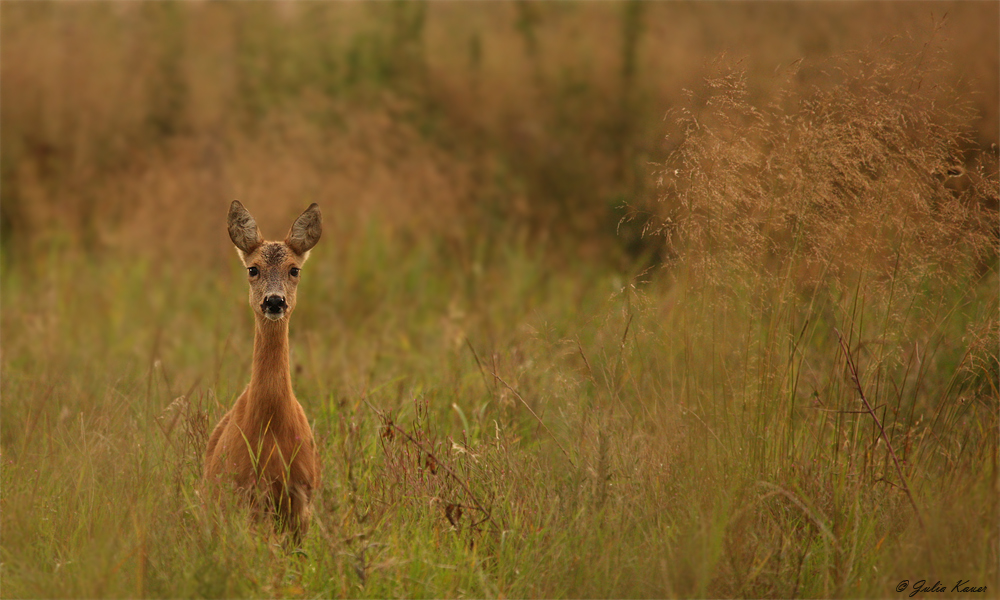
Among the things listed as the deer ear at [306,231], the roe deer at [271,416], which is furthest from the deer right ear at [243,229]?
the deer ear at [306,231]

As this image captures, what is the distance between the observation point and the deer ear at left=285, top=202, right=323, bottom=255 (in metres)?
4.51

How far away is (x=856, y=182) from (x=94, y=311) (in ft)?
21.9

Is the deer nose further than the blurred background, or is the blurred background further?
the blurred background

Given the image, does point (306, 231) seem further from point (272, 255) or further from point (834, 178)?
point (834, 178)

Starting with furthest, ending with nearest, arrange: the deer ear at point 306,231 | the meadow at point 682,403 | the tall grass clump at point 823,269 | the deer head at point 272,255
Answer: the deer ear at point 306,231
the deer head at point 272,255
the tall grass clump at point 823,269
the meadow at point 682,403

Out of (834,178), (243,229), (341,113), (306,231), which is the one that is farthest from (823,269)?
(341,113)

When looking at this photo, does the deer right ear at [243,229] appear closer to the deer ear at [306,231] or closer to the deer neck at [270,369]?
the deer ear at [306,231]

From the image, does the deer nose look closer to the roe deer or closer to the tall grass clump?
the roe deer

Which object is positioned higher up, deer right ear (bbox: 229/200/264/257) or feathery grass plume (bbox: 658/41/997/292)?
feathery grass plume (bbox: 658/41/997/292)

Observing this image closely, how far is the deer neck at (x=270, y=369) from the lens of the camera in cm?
431

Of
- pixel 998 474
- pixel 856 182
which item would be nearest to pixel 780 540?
pixel 998 474

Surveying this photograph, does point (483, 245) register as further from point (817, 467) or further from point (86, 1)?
point (86, 1)

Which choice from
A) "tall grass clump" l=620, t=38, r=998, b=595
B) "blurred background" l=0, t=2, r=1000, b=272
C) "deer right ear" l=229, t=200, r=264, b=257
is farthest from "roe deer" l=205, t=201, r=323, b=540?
"blurred background" l=0, t=2, r=1000, b=272

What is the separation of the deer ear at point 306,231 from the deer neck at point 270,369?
0.34 m
